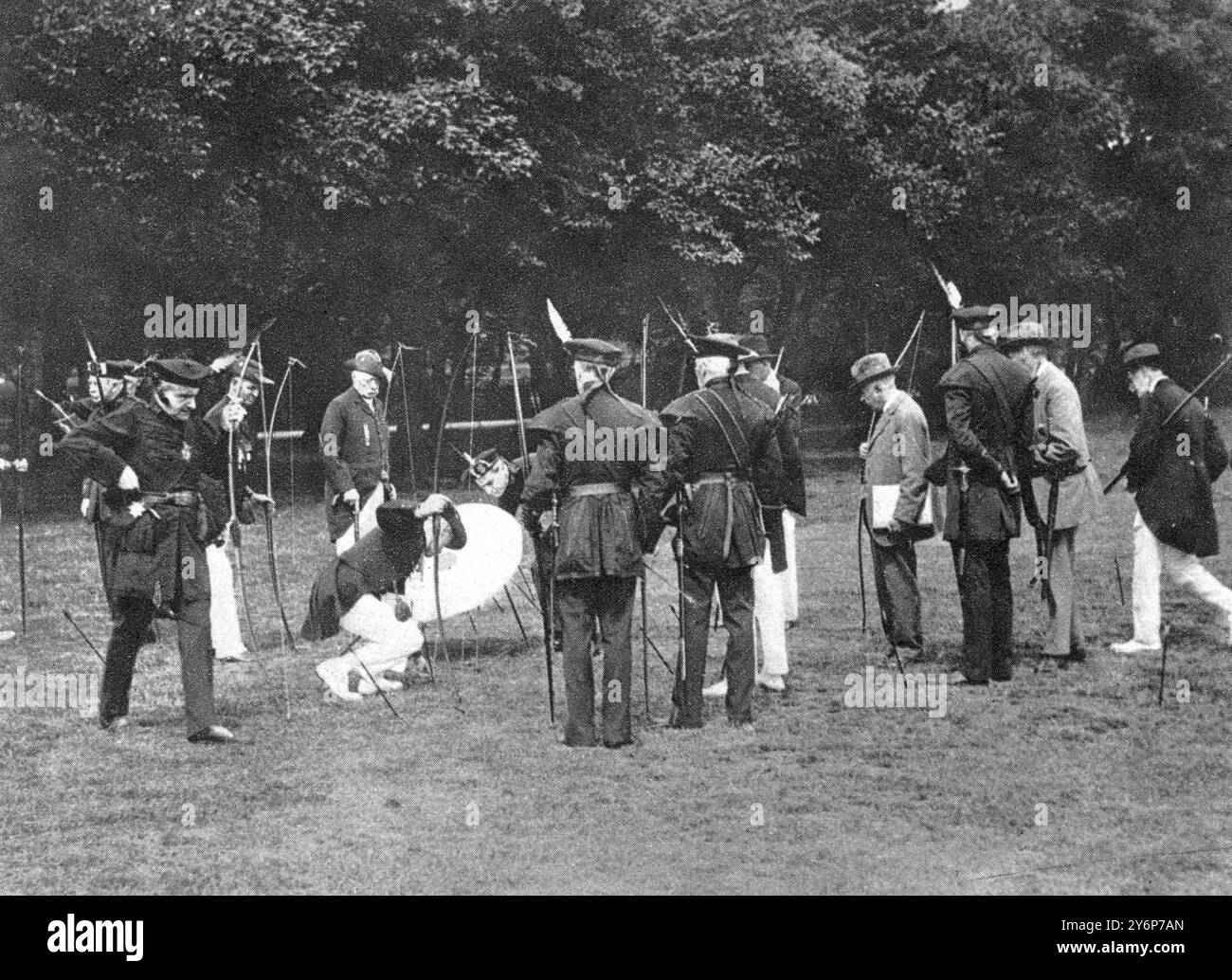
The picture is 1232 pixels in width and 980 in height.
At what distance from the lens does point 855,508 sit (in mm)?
18734

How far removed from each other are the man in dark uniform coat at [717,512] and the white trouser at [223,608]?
3710mm

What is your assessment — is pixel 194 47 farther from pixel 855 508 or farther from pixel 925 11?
pixel 925 11

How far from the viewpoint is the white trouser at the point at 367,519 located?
1214 centimetres

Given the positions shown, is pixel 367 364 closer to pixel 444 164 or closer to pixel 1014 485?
pixel 444 164

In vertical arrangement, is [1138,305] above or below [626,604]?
above

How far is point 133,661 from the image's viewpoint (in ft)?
29.8

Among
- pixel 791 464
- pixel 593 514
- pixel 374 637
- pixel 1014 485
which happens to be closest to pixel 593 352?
pixel 593 514

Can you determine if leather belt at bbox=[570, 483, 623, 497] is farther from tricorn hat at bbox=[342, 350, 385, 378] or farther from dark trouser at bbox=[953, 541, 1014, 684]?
tricorn hat at bbox=[342, 350, 385, 378]

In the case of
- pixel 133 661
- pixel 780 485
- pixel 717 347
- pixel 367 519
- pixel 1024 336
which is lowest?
pixel 133 661

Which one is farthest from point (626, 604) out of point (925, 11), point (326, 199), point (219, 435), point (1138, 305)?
point (925, 11)

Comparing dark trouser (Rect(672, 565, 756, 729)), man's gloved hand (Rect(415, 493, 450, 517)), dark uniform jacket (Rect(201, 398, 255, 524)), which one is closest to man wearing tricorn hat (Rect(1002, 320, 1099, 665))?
dark trouser (Rect(672, 565, 756, 729))

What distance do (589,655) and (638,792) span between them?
1105mm

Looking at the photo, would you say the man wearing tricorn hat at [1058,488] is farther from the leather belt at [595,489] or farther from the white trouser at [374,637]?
the white trouser at [374,637]

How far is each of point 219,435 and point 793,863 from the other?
458cm
